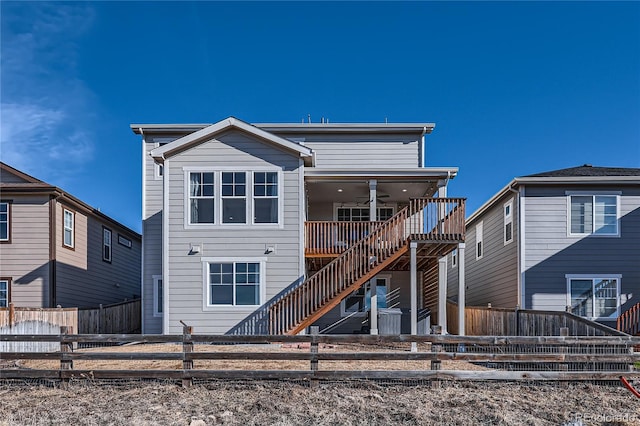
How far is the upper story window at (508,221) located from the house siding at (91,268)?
1510 cm

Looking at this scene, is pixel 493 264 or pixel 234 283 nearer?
pixel 234 283

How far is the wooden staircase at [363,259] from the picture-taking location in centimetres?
1426

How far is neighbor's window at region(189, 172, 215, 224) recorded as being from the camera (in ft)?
50.9

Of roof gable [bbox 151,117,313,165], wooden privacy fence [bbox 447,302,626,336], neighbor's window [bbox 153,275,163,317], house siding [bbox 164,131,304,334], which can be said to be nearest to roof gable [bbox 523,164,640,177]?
wooden privacy fence [bbox 447,302,626,336]

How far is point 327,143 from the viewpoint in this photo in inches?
771

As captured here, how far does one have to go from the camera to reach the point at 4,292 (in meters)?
16.9

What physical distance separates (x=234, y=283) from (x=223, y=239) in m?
1.33

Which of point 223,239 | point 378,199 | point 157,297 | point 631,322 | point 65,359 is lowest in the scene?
point 631,322

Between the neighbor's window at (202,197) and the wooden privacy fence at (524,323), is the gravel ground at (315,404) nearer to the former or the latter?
the wooden privacy fence at (524,323)

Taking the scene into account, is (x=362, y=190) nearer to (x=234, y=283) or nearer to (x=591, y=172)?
(x=234, y=283)

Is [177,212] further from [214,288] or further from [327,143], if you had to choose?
[327,143]

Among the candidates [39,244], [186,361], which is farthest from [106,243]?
[186,361]

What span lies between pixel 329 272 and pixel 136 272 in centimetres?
1424

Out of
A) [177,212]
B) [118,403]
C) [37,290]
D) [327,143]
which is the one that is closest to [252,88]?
[327,143]
